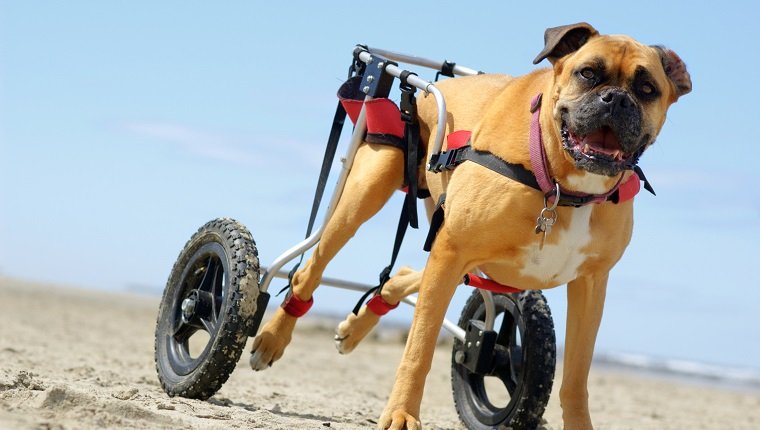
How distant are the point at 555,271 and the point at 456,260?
450 mm

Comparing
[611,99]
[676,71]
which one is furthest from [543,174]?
[676,71]

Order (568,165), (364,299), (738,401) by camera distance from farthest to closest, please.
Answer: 1. (738,401)
2. (364,299)
3. (568,165)

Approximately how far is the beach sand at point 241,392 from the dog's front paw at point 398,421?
51 cm

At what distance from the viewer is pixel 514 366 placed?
18.2 feet

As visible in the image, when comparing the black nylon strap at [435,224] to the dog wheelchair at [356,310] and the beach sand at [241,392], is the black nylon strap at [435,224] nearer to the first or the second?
the dog wheelchair at [356,310]

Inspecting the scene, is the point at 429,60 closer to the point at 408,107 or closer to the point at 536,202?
the point at 408,107

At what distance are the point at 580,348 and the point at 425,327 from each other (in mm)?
853

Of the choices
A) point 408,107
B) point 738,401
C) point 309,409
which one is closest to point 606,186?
point 408,107

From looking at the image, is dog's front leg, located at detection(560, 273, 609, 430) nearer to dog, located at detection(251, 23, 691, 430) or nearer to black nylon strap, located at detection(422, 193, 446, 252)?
dog, located at detection(251, 23, 691, 430)

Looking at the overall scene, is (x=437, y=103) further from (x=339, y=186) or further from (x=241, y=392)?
(x=241, y=392)

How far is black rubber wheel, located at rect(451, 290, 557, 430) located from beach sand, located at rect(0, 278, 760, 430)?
264 mm

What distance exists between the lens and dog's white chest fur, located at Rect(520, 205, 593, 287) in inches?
170

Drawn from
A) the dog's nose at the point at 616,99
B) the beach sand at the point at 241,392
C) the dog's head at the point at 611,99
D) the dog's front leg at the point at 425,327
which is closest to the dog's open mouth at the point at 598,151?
the dog's head at the point at 611,99

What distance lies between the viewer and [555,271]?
4.43 m
